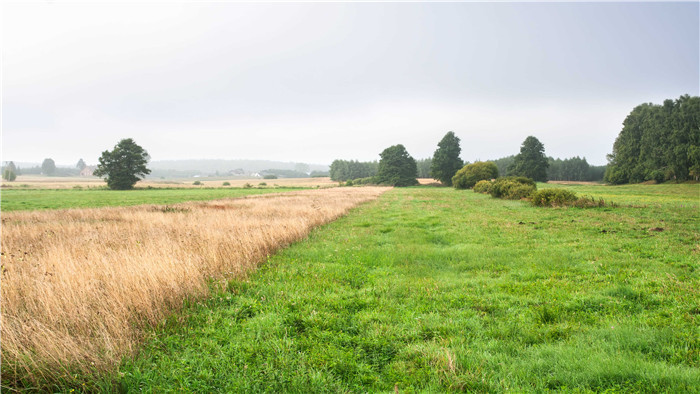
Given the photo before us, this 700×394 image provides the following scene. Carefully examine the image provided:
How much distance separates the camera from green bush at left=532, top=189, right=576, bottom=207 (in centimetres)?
2177

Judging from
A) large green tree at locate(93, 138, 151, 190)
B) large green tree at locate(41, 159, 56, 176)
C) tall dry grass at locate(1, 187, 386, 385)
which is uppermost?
large green tree at locate(41, 159, 56, 176)

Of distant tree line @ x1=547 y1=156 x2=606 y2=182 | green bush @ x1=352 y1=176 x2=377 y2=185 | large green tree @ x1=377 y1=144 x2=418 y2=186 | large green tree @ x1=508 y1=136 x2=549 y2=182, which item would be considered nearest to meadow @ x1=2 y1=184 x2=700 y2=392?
large green tree @ x1=508 y1=136 x2=549 y2=182

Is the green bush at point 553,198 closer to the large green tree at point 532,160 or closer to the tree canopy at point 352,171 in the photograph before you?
the large green tree at point 532,160

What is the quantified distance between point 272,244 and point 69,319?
564 centimetres

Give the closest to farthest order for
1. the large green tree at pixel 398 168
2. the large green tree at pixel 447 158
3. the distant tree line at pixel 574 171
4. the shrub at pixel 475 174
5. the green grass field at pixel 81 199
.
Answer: the green grass field at pixel 81 199, the shrub at pixel 475 174, the large green tree at pixel 447 158, the large green tree at pixel 398 168, the distant tree line at pixel 574 171

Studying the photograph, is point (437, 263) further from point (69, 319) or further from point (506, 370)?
point (69, 319)

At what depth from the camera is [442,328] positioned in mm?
4672

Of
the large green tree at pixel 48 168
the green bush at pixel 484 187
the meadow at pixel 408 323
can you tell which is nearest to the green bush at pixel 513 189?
the green bush at pixel 484 187

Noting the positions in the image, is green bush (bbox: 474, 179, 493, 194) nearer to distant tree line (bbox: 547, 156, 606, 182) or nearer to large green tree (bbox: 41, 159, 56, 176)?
distant tree line (bbox: 547, 156, 606, 182)

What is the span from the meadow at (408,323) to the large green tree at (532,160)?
7408cm

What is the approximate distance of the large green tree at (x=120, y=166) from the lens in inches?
2867

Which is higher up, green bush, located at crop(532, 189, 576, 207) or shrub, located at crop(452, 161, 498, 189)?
shrub, located at crop(452, 161, 498, 189)

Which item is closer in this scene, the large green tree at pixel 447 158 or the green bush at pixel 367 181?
the large green tree at pixel 447 158

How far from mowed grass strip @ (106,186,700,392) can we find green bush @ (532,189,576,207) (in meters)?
13.6
